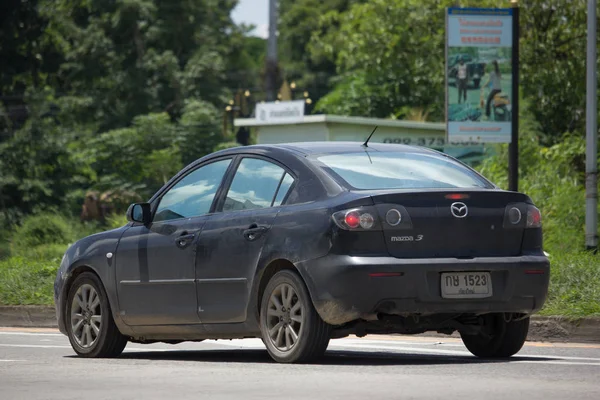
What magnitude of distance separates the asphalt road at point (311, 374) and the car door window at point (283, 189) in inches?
43.7

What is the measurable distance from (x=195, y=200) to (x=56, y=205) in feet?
102

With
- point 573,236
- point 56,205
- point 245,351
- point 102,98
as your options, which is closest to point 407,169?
point 245,351

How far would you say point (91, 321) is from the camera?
36.8ft

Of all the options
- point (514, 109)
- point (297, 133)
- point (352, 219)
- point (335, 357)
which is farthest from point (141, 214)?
point (297, 133)

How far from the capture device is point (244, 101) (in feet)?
174

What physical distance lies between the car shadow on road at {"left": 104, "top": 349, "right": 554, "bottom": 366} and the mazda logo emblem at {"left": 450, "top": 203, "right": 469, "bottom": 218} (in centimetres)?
104

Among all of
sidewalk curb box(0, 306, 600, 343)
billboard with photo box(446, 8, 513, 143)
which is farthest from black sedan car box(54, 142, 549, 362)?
billboard with photo box(446, 8, 513, 143)

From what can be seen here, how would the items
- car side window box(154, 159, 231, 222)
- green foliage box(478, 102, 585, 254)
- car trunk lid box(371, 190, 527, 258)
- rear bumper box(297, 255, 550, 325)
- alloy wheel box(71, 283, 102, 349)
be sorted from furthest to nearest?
green foliage box(478, 102, 585, 254)
alloy wheel box(71, 283, 102, 349)
car side window box(154, 159, 231, 222)
car trunk lid box(371, 190, 527, 258)
rear bumper box(297, 255, 550, 325)

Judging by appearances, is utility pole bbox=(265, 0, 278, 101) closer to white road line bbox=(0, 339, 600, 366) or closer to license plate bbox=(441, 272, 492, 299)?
white road line bbox=(0, 339, 600, 366)

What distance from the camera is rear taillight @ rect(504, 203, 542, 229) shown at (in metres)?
9.67

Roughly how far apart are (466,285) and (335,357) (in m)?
1.47

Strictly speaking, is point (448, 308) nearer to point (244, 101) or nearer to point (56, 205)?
point (56, 205)

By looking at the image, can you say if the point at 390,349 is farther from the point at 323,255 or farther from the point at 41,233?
the point at 41,233

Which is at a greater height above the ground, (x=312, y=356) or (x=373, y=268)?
(x=373, y=268)
